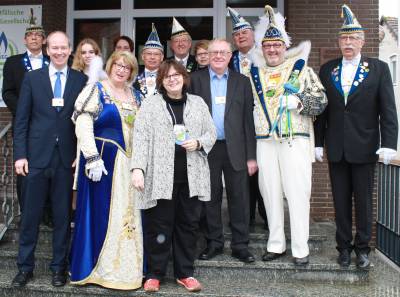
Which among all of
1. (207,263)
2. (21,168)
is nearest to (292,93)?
(207,263)

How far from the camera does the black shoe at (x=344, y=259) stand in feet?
14.8

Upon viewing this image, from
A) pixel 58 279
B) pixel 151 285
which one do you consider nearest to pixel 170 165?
pixel 151 285

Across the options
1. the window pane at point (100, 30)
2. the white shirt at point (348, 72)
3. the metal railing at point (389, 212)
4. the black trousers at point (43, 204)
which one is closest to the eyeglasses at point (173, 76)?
the black trousers at point (43, 204)

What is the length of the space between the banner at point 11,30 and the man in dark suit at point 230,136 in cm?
394

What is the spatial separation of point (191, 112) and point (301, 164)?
43.5 inches

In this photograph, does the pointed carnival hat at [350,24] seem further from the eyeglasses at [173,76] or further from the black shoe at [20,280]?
the black shoe at [20,280]

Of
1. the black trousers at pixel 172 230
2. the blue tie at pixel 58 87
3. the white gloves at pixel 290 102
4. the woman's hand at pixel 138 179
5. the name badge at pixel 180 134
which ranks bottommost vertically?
the black trousers at pixel 172 230

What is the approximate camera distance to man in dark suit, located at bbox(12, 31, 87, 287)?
407cm

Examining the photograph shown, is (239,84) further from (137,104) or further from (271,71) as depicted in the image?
(137,104)

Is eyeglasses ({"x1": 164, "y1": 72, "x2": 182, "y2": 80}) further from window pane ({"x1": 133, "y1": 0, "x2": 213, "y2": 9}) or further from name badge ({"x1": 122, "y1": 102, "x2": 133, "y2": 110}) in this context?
window pane ({"x1": 133, "y1": 0, "x2": 213, "y2": 9})

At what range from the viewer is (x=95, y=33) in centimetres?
812

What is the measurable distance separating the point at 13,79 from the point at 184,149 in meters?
2.22

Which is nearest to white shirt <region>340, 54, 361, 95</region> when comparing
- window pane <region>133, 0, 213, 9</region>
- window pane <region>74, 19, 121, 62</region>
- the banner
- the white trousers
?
the white trousers

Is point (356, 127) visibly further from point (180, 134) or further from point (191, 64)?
point (191, 64)
